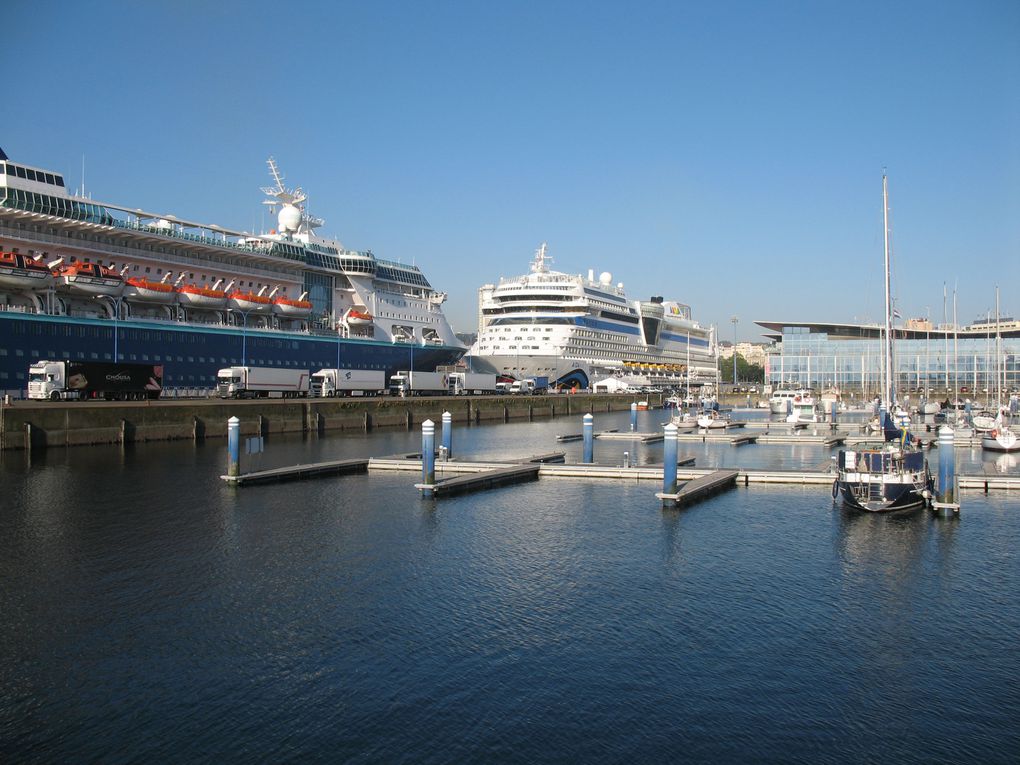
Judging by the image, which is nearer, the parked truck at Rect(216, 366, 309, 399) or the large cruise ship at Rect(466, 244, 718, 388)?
the parked truck at Rect(216, 366, 309, 399)

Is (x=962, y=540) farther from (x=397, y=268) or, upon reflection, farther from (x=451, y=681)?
(x=397, y=268)

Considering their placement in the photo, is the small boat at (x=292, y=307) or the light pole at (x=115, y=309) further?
the small boat at (x=292, y=307)

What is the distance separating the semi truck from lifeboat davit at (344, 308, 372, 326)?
21.0ft

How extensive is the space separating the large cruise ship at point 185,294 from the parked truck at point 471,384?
377 cm

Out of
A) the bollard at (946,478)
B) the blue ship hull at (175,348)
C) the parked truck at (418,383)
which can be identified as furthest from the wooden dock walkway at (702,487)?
the parked truck at (418,383)

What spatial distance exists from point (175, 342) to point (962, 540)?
5005 cm

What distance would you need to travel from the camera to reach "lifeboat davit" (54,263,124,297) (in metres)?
52.5

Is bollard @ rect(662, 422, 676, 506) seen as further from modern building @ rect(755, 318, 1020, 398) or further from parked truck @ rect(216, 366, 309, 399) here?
modern building @ rect(755, 318, 1020, 398)

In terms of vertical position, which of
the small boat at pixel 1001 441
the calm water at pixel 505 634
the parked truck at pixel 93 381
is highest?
the parked truck at pixel 93 381

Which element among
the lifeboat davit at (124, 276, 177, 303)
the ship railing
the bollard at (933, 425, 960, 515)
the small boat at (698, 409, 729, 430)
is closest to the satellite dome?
the ship railing

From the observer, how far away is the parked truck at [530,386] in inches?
3469

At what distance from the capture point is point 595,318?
101 meters

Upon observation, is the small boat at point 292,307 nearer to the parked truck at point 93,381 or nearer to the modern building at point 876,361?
the parked truck at point 93,381

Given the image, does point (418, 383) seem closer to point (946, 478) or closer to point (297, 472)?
point (297, 472)
